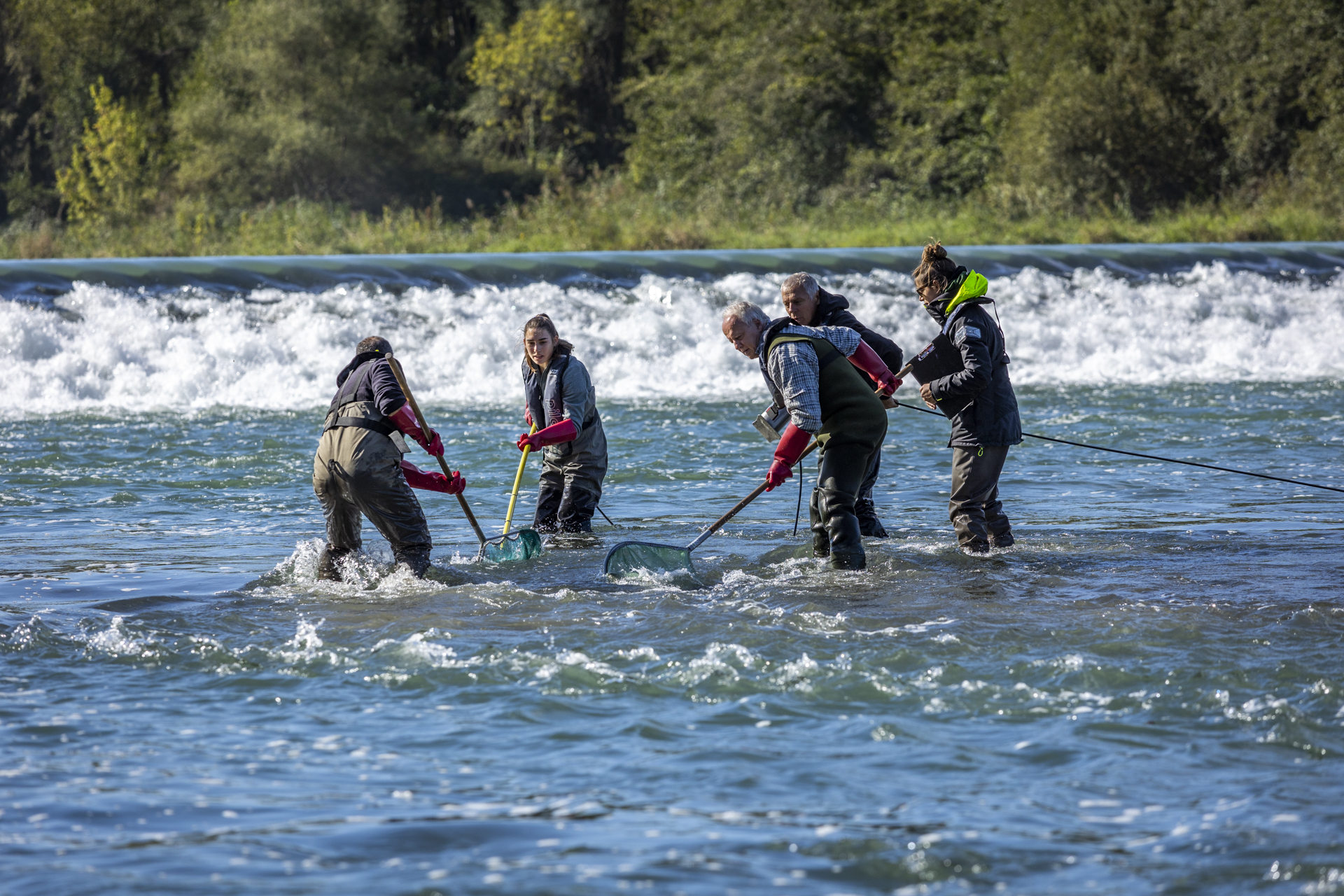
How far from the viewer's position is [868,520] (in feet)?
27.7

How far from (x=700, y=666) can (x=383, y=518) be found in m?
2.11


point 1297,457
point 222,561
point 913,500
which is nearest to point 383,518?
point 222,561

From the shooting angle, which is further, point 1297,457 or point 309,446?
point 309,446

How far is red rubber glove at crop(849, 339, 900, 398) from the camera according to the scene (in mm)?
7242

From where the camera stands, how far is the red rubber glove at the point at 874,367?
23.8ft

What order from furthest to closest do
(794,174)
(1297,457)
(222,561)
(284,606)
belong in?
(794,174)
(1297,457)
(222,561)
(284,606)

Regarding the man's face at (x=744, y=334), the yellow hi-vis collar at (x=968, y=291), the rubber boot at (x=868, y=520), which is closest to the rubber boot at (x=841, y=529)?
the man's face at (x=744, y=334)

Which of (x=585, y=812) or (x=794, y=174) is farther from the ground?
(x=794, y=174)

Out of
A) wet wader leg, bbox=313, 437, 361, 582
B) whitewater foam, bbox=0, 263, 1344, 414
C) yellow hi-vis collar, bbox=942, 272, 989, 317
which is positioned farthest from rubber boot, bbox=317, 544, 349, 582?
whitewater foam, bbox=0, 263, 1344, 414

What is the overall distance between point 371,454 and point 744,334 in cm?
186

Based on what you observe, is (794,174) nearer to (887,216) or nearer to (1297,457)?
(887,216)

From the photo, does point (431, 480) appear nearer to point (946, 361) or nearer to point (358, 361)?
point (358, 361)

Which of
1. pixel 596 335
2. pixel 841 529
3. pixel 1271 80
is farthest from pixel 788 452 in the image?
pixel 1271 80

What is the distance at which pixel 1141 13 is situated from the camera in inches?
1368
